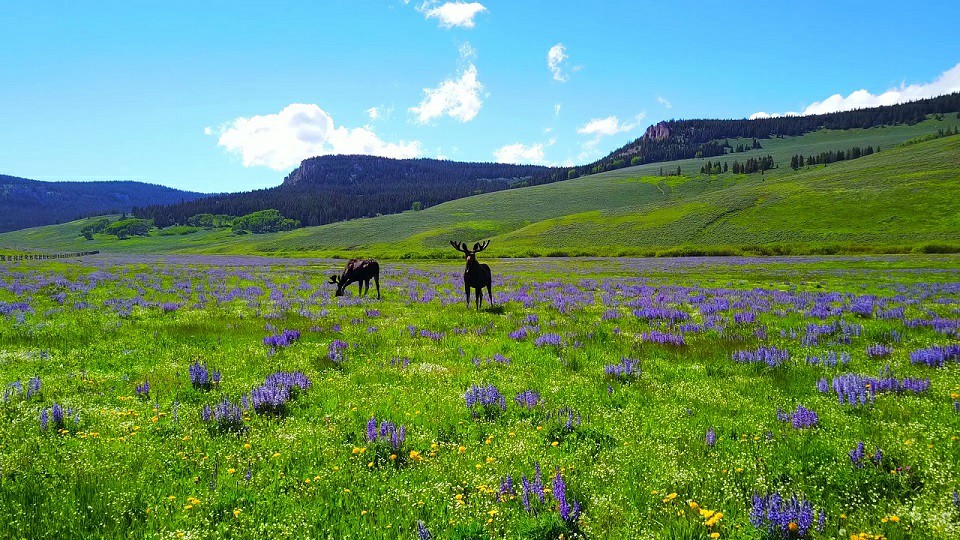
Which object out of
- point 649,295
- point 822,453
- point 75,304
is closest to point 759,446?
point 822,453

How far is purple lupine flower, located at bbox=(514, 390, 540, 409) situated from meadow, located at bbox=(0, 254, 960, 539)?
13 cm

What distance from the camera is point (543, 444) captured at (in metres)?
5.67

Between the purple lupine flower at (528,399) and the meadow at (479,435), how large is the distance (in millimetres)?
134

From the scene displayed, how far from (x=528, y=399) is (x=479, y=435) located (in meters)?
1.23

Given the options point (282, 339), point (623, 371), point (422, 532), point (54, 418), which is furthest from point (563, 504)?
point (282, 339)

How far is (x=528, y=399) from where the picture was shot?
6949 mm

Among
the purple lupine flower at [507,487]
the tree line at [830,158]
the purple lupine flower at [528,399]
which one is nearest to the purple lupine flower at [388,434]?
the purple lupine flower at [507,487]

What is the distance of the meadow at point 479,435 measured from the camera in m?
4.12

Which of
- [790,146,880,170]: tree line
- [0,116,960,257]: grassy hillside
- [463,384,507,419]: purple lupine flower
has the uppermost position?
[790,146,880,170]: tree line

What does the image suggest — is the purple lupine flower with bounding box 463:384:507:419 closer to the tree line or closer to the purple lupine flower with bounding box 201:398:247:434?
the purple lupine flower with bounding box 201:398:247:434

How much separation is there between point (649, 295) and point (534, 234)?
94972 millimetres

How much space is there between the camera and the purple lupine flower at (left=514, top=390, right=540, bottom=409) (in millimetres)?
6826

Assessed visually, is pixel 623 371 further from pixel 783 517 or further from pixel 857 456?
pixel 783 517

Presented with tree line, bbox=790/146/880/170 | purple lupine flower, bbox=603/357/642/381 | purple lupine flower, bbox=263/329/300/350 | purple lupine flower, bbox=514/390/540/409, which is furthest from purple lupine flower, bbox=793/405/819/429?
tree line, bbox=790/146/880/170
